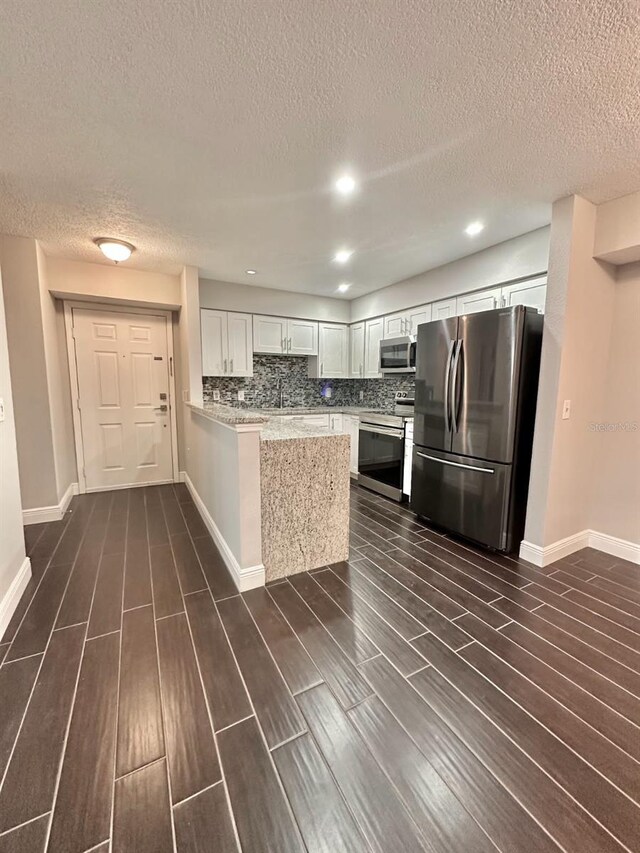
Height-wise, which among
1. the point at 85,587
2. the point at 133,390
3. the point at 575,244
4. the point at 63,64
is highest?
the point at 63,64

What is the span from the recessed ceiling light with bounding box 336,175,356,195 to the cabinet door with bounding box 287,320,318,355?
2.57m

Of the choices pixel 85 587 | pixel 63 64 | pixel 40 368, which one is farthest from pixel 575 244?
pixel 40 368

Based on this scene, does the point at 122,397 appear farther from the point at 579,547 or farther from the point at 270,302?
the point at 579,547

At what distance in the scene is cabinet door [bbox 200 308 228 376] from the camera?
4.16 m

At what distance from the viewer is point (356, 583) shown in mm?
2312

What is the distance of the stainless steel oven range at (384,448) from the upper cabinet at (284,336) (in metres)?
1.31

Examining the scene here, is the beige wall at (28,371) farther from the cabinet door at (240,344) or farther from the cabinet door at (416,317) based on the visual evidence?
the cabinet door at (416,317)

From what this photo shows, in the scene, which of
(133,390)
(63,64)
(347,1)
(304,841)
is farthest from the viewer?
(133,390)

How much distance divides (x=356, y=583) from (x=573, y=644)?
1168mm

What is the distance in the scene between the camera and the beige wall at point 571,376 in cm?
232

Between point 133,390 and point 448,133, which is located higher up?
point 448,133

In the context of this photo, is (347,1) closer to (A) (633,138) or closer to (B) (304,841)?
(A) (633,138)

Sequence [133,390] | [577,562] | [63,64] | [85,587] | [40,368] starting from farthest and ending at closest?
[133,390], [40,368], [577,562], [85,587], [63,64]

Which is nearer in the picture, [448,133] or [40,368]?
[448,133]
